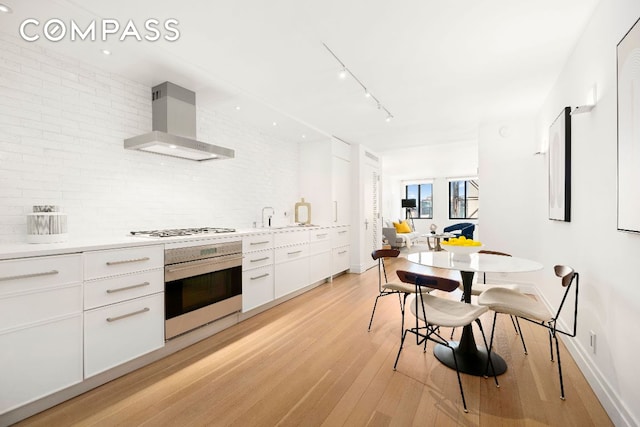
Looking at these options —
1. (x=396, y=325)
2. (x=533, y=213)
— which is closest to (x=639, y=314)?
(x=396, y=325)

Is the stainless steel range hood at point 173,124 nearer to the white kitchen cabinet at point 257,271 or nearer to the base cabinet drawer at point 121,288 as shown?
the white kitchen cabinet at point 257,271

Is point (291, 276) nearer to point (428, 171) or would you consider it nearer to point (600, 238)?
point (600, 238)

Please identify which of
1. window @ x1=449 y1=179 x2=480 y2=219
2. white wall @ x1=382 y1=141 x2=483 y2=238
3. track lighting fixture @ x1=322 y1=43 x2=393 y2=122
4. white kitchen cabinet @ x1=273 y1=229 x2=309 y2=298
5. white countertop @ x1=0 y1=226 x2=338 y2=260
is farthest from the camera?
window @ x1=449 y1=179 x2=480 y2=219

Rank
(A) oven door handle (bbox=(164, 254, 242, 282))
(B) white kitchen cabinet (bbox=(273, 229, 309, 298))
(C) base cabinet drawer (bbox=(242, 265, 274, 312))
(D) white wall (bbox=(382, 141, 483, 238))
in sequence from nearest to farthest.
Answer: (A) oven door handle (bbox=(164, 254, 242, 282)) < (C) base cabinet drawer (bbox=(242, 265, 274, 312)) < (B) white kitchen cabinet (bbox=(273, 229, 309, 298)) < (D) white wall (bbox=(382, 141, 483, 238))

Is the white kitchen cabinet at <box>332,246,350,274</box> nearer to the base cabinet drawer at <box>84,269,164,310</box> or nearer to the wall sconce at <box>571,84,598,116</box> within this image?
the base cabinet drawer at <box>84,269,164,310</box>

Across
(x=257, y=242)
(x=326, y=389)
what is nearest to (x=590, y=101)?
(x=326, y=389)

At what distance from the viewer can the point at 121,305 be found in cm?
214

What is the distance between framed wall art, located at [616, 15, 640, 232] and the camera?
1.42m

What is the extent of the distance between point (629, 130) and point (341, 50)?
200cm

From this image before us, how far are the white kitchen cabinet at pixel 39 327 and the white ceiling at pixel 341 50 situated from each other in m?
1.73

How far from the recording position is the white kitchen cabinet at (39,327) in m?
1.64

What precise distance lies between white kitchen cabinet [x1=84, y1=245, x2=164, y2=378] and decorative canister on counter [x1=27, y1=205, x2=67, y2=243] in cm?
43

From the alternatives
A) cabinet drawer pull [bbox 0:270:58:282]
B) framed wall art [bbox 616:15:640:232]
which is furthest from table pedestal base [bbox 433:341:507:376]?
cabinet drawer pull [bbox 0:270:58:282]

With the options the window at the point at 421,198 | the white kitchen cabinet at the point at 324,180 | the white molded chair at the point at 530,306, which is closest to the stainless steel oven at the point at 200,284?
the white kitchen cabinet at the point at 324,180
